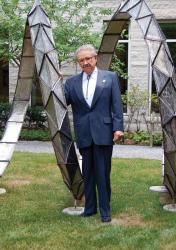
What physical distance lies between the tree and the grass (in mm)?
5648

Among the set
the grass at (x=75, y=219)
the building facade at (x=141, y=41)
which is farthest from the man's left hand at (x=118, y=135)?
the building facade at (x=141, y=41)

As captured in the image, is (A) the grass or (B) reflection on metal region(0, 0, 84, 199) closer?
(A) the grass

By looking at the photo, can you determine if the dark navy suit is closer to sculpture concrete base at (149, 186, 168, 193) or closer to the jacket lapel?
the jacket lapel

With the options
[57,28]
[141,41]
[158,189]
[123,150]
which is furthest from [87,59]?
[141,41]

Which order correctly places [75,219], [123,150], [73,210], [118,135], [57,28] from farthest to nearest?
[57,28] < [123,150] < [73,210] < [75,219] < [118,135]

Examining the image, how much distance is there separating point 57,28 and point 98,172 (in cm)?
874

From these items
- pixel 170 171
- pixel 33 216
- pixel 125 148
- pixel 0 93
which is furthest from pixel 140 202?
pixel 0 93

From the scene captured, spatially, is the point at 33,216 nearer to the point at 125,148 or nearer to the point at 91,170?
the point at 91,170

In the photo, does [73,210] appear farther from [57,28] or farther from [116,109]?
[57,28]

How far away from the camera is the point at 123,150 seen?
42.7 feet

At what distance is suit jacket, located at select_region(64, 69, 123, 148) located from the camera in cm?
595

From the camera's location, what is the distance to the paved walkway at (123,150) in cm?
1214

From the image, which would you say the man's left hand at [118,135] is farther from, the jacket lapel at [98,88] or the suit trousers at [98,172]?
the jacket lapel at [98,88]

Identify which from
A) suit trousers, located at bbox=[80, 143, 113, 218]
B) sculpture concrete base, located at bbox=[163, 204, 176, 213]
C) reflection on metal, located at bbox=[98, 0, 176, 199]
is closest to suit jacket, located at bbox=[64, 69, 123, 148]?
suit trousers, located at bbox=[80, 143, 113, 218]
